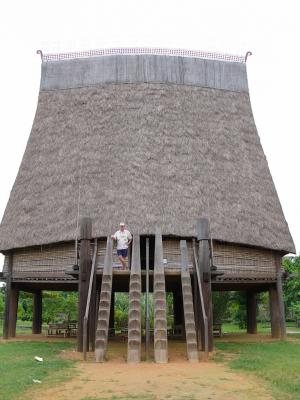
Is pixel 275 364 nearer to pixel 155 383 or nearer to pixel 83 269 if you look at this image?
pixel 155 383

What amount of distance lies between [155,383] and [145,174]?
9.12 m

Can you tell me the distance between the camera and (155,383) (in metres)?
6.96

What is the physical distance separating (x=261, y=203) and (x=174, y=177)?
294cm

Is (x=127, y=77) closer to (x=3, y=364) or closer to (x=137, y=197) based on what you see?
(x=137, y=197)

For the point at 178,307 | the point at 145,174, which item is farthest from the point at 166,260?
the point at 178,307

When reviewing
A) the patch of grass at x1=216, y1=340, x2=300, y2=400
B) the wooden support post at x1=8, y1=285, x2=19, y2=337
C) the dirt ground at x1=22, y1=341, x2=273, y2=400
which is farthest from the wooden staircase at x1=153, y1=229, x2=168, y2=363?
the wooden support post at x1=8, y1=285, x2=19, y2=337

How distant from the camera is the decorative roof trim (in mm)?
18156

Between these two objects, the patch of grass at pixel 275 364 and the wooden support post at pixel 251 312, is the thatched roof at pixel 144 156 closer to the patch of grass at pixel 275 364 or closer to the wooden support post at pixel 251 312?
the patch of grass at pixel 275 364

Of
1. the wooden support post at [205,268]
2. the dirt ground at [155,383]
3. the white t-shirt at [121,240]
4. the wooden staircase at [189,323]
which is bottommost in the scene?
the dirt ground at [155,383]

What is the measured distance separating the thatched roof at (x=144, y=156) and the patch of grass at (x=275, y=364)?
11.1ft

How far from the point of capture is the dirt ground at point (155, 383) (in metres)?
6.21

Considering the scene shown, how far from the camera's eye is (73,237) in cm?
1421

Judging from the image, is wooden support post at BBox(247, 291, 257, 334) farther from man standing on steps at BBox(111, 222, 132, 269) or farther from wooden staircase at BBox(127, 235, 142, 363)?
wooden staircase at BBox(127, 235, 142, 363)

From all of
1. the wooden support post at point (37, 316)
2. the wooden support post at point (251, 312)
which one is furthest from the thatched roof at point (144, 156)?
the wooden support post at point (251, 312)
